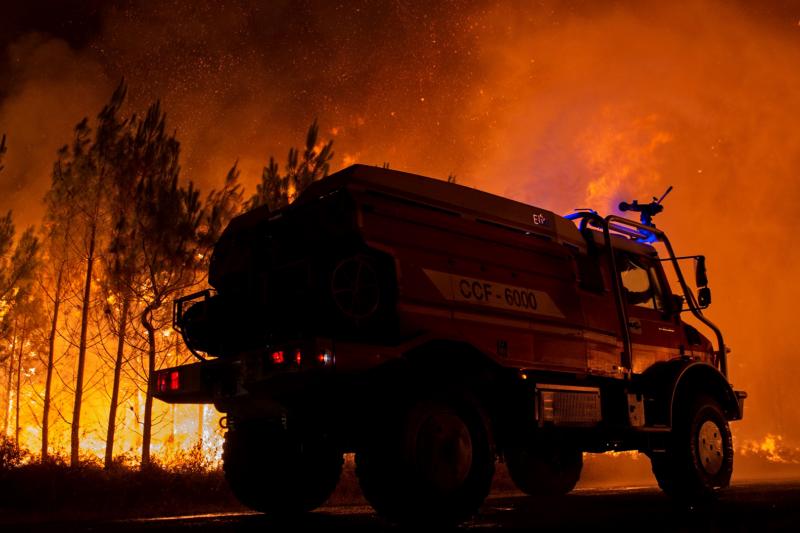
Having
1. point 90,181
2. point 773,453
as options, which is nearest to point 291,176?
point 90,181

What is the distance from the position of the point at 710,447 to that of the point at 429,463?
14.9 ft

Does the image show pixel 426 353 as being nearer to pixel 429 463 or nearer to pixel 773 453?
pixel 429 463

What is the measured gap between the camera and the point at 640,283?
944 cm

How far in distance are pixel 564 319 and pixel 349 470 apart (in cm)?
742

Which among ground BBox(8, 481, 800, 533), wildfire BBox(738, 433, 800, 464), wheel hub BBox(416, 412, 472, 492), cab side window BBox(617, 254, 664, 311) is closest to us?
wheel hub BBox(416, 412, 472, 492)

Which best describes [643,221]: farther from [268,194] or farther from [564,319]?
[268,194]

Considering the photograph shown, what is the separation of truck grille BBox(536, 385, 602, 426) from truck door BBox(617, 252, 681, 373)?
1.12 metres

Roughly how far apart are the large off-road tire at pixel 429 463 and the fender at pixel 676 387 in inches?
114

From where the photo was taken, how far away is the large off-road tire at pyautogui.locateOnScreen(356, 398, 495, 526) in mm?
5762

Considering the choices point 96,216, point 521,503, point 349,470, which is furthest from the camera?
point 96,216

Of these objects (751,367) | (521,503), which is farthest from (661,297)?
(751,367)

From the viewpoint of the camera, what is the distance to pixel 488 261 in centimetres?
738

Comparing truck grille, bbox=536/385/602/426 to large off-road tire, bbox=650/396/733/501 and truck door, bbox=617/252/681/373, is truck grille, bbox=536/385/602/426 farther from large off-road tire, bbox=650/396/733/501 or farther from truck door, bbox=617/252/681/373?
large off-road tire, bbox=650/396/733/501

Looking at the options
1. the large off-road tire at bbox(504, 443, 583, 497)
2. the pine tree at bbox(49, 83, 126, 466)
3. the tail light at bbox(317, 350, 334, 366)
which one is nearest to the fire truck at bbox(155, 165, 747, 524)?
the tail light at bbox(317, 350, 334, 366)
